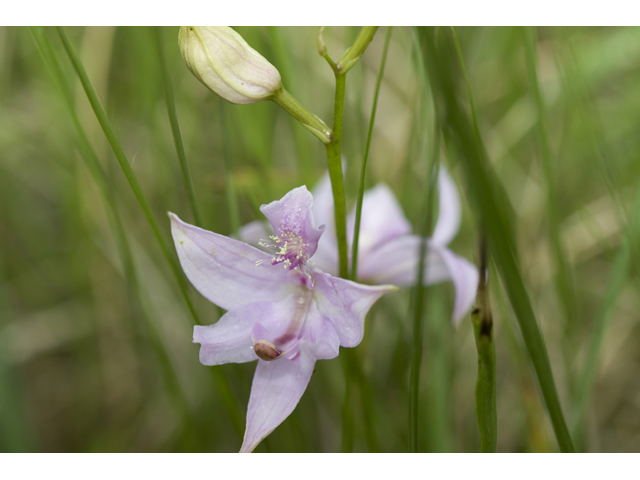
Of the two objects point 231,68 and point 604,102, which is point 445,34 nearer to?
point 231,68

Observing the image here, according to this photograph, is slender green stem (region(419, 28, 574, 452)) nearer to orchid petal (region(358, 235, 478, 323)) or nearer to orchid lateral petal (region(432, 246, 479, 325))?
orchid lateral petal (region(432, 246, 479, 325))

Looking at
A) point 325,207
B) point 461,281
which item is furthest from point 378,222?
point 461,281

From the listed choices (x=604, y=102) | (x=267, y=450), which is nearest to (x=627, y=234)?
(x=267, y=450)

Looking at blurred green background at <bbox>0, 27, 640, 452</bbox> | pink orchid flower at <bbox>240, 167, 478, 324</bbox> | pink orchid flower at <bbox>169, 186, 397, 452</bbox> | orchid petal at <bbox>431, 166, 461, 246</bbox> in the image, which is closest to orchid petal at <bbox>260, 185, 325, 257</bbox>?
pink orchid flower at <bbox>169, 186, 397, 452</bbox>

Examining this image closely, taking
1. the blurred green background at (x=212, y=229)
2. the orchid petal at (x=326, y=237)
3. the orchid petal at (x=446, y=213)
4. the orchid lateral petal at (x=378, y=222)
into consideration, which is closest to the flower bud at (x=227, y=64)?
the orchid petal at (x=326, y=237)

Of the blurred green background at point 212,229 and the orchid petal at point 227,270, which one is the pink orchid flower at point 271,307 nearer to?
the orchid petal at point 227,270
